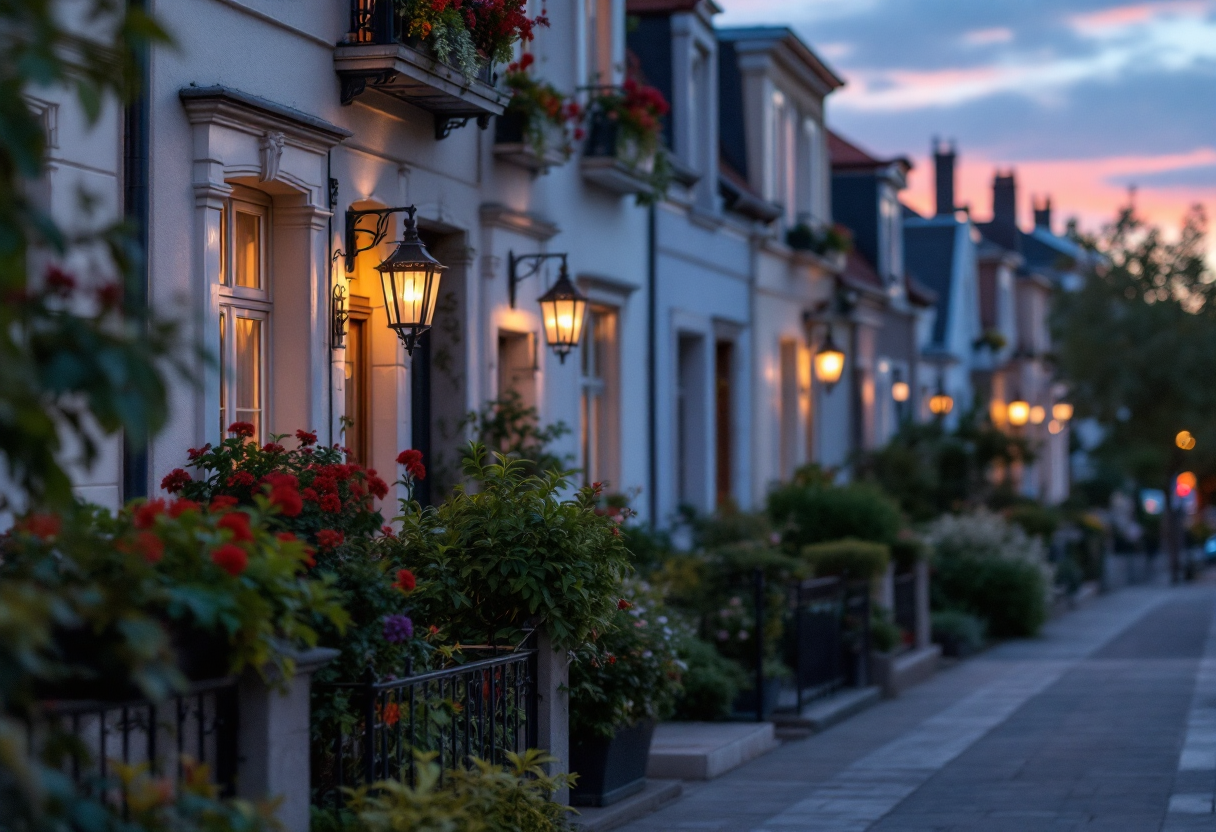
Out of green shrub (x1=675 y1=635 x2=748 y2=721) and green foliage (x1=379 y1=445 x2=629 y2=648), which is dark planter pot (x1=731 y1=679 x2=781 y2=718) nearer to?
green shrub (x1=675 y1=635 x2=748 y2=721)

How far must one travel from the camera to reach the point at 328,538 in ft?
19.8

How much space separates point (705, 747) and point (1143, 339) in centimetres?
3023

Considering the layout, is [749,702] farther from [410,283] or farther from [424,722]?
[424,722]

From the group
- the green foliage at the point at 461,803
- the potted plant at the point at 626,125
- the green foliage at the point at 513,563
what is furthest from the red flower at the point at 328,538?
the potted plant at the point at 626,125

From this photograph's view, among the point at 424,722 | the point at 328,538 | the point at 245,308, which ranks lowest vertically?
the point at 424,722

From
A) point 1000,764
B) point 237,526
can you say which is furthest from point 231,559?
point 1000,764

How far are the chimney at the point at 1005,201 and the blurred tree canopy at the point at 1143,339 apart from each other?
12.8 m

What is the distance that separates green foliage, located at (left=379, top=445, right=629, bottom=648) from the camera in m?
7.48

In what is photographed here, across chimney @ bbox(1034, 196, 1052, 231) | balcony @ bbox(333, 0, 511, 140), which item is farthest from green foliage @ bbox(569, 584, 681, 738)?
chimney @ bbox(1034, 196, 1052, 231)

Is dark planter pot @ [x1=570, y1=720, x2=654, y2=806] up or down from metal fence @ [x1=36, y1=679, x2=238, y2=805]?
down

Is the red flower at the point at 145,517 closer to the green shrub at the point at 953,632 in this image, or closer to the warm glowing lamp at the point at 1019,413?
the green shrub at the point at 953,632

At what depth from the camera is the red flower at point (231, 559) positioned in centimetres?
419

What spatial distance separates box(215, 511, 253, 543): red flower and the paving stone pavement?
4624 mm

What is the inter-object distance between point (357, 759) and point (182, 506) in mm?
1728
